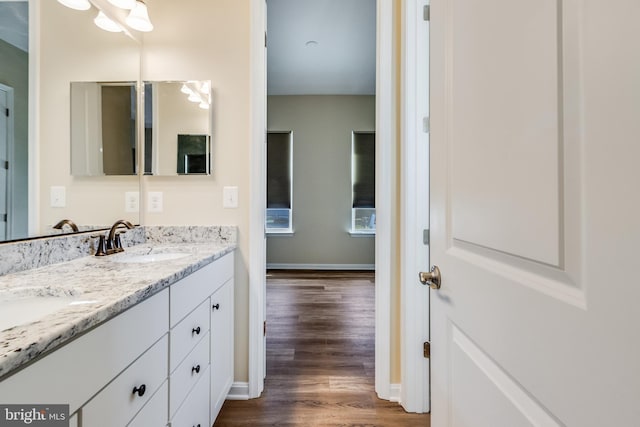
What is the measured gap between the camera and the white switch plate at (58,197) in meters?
1.14

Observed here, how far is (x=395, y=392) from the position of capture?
1574 millimetres

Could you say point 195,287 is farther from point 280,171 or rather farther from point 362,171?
point 362,171

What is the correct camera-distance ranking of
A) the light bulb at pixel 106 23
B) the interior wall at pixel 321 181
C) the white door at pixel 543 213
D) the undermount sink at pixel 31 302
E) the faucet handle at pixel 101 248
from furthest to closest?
1. the interior wall at pixel 321 181
2. the light bulb at pixel 106 23
3. the faucet handle at pixel 101 248
4. the undermount sink at pixel 31 302
5. the white door at pixel 543 213

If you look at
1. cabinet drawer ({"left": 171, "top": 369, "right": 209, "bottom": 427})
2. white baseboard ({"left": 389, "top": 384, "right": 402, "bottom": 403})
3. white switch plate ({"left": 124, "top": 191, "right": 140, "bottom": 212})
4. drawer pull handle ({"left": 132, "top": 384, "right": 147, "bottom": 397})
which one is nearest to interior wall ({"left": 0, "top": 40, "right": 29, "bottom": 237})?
white switch plate ({"left": 124, "top": 191, "right": 140, "bottom": 212})

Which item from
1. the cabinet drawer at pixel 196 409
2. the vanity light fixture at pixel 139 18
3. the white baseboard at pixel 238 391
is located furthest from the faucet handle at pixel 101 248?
the vanity light fixture at pixel 139 18

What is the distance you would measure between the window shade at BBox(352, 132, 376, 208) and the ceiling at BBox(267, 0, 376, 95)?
0.77m

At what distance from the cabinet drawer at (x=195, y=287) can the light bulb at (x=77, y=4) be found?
1.32 metres

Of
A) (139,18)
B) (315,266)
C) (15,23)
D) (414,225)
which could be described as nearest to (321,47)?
(139,18)

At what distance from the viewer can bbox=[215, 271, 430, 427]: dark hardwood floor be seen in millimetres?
1436

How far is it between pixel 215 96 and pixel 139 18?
53 centimetres

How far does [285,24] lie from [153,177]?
2139mm

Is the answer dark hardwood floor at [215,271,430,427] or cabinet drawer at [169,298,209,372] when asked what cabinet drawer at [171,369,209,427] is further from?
dark hardwood floor at [215,271,430,427]

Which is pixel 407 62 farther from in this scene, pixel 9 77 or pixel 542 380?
pixel 9 77

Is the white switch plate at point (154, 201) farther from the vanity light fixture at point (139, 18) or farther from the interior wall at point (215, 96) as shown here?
the vanity light fixture at point (139, 18)
